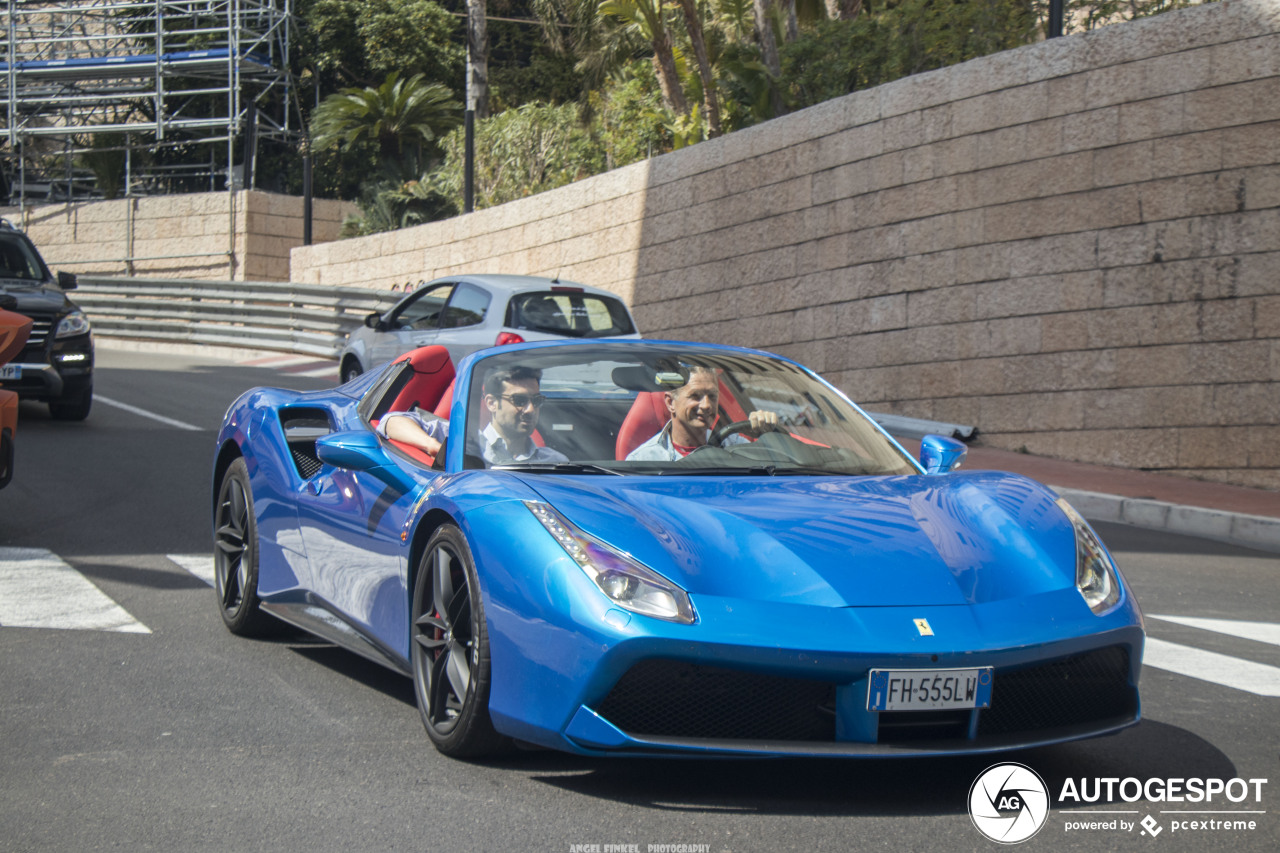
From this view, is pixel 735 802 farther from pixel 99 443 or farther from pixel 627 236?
pixel 627 236

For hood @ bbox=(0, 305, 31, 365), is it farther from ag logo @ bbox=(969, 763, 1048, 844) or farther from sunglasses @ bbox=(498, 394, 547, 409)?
ag logo @ bbox=(969, 763, 1048, 844)

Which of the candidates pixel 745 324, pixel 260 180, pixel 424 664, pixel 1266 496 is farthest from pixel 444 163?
pixel 424 664

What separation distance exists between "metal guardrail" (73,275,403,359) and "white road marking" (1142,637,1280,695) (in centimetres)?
1753

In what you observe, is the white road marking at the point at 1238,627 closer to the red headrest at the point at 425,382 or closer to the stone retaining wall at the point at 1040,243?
the red headrest at the point at 425,382

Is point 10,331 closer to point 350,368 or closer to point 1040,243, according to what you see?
point 350,368

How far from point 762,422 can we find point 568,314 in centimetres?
883

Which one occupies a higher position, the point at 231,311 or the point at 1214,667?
the point at 231,311

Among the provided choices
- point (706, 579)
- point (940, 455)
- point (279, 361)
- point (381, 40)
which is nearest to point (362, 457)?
point (706, 579)

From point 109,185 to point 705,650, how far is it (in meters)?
36.9

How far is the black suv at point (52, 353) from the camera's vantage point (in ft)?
44.5

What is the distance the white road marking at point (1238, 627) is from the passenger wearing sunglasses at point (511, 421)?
11.6 ft

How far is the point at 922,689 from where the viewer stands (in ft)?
11.5

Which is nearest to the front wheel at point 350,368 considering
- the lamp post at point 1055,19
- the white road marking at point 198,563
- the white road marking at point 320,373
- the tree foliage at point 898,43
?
the white road marking at point 320,373

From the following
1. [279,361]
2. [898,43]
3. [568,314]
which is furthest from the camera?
[279,361]
